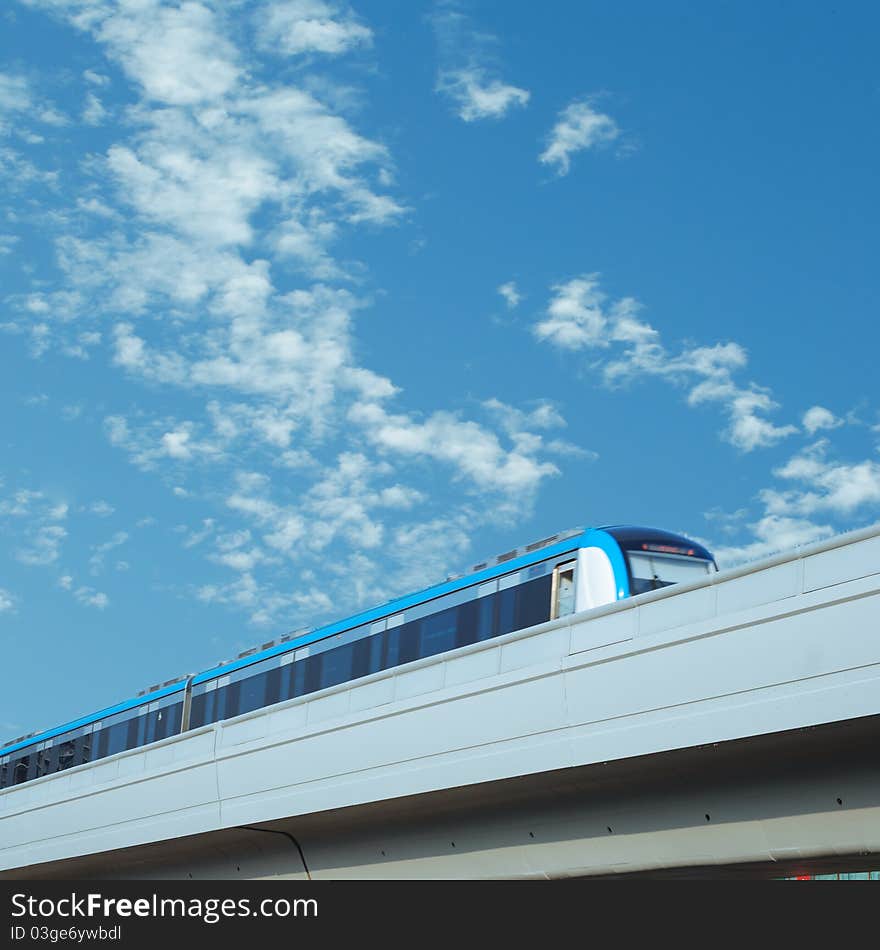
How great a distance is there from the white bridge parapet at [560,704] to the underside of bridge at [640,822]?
0.30m

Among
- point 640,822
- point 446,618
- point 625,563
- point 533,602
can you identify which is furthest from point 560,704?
point 446,618

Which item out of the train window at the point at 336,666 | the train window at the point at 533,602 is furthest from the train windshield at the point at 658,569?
the train window at the point at 336,666

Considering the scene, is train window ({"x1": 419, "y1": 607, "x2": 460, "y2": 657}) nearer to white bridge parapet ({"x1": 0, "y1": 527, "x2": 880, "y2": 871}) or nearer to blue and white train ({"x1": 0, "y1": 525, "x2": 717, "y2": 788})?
blue and white train ({"x1": 0, "y1": 525, "x2": 717, "y2": 788})

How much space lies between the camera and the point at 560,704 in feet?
47.2

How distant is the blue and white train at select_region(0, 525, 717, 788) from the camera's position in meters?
20.1

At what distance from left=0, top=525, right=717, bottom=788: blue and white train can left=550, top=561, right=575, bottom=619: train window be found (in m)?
0.02

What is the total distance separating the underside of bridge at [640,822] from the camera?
39.8 feet

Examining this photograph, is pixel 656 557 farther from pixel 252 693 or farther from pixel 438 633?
pixel 252 693

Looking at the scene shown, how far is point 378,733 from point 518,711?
292 centimetres

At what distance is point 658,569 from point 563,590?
5.72 feet

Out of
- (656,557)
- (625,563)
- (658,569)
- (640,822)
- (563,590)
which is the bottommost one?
(640,822)

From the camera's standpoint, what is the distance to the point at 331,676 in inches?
956

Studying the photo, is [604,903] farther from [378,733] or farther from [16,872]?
[16,872]

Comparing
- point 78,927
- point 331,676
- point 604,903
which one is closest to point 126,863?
point 331,676
